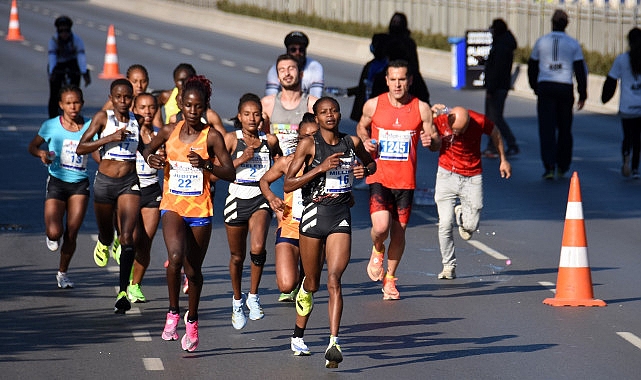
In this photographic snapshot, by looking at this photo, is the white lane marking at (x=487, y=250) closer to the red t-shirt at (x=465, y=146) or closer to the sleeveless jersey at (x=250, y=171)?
the red t-shirt at (x=465, y=146)

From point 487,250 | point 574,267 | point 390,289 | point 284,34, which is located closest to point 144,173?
point 390,289

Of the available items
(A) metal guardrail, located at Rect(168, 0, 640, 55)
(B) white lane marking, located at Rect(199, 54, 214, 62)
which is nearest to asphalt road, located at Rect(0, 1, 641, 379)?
(A) metal guardrail, located at Rect(168, 0, 640, 55)

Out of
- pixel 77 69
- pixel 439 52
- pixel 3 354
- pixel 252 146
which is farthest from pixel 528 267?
pixel 439 52

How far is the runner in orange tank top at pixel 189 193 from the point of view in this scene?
10695mm

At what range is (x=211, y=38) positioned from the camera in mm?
47719

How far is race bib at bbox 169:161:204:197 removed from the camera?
35.3ft

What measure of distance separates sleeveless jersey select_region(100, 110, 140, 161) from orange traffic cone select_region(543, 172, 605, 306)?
3702 mm

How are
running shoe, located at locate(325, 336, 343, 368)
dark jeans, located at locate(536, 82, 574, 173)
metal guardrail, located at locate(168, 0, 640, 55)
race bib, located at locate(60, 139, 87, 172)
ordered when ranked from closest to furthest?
running shoe, located at locate(325, 336, 343, 368), race bib, located at locate(60, 139, 87, 172), dark jeans, located at locate(536, 82, 574, 173), metal guardrail, located at locate(168, 0, 640, 55)

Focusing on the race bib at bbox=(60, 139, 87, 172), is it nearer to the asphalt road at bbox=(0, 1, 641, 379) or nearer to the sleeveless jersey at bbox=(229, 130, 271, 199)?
the asphalt road at bbox=(0, 1, 641, 379)

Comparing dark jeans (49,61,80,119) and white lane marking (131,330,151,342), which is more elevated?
dark jeans (49,61,80,119)

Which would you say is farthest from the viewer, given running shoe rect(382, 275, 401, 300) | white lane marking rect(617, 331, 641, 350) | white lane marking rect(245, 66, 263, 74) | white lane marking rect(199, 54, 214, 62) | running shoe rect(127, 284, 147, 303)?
white lane marking rect(199, 54, 214, 62)

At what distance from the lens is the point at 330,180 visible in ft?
34.6

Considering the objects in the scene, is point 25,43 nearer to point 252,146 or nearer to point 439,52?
point 439,52

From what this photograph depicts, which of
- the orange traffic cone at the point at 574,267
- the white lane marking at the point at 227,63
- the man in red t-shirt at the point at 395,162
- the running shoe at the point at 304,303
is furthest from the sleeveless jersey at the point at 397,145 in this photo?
the white lane marking at the point at 227,63
